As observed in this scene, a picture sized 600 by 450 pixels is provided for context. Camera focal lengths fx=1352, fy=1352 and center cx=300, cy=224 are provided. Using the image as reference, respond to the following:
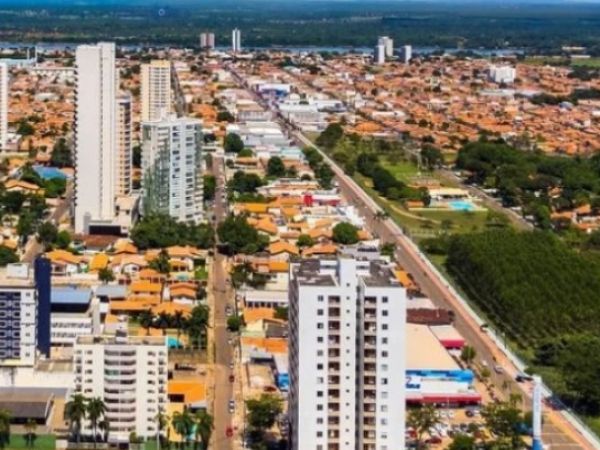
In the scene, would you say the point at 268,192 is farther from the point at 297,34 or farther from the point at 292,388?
the point at 297,34

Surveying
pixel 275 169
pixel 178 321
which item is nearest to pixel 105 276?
pixel 178 321

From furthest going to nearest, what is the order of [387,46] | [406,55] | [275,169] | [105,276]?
[387,46], [406,55], [275,169], [105,276]

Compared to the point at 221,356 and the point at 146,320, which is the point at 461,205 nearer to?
the point at 146,320

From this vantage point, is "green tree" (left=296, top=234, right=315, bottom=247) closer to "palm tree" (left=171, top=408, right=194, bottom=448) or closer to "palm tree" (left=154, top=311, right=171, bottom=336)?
"palm tree" (left=154, top=311, right=171, bottom=336)

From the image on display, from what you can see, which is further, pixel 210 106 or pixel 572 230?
pixel 210 106

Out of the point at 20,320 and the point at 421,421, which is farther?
the point at 20,320

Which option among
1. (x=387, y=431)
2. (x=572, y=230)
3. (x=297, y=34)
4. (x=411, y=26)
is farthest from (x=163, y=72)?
(x=411, y=26)

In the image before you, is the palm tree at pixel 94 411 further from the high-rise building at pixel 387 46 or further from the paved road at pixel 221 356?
the high-rise building at pixel 387 46
